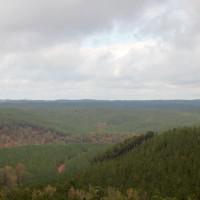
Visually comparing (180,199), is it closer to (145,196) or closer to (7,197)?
(145,196)

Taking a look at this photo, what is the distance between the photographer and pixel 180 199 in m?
197

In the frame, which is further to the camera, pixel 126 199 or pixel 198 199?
pixel 198 199

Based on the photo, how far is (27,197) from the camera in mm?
191500

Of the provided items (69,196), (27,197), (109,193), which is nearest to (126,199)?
(109,193)

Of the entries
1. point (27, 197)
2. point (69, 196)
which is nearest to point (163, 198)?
point (69, 196)

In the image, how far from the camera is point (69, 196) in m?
195

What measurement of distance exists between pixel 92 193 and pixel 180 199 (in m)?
42.0

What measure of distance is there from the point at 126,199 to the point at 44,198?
1455 inches

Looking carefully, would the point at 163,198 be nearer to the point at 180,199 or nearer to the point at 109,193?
the point at 180,199

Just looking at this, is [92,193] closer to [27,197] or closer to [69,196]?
[69,196]

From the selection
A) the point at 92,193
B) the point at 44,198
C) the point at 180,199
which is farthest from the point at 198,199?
the point at 44,198

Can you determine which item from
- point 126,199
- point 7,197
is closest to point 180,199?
point 126,199

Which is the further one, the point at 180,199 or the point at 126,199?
the point at 180,199

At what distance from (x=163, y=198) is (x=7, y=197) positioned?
240 ft
